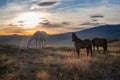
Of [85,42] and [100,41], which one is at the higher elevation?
[85,42]

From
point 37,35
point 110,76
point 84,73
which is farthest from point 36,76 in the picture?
point 37,35

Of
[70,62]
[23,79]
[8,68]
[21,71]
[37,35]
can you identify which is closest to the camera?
[23,79]

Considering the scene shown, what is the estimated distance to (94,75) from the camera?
18.3 meters

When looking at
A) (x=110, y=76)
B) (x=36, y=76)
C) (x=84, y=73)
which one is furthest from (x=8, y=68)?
(x=110, y=76)

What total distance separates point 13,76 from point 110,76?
5.43 metres

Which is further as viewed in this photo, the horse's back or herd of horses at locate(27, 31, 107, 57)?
the horse's back

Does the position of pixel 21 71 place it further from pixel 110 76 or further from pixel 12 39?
pixel 12 39

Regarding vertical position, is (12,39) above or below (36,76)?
below

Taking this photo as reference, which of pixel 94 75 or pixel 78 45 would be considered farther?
pixel 78 45

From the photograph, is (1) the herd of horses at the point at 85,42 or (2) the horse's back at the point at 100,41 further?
(2) the horse's back at the point at 100,41

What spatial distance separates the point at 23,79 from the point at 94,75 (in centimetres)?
403

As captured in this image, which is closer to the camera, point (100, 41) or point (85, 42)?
point (85, 42)

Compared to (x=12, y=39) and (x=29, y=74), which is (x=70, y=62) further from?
(x=12, y=39)

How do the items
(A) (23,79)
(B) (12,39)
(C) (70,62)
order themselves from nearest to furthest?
(A) (23,79) → (C) (70,62) → (B) (12,39)
